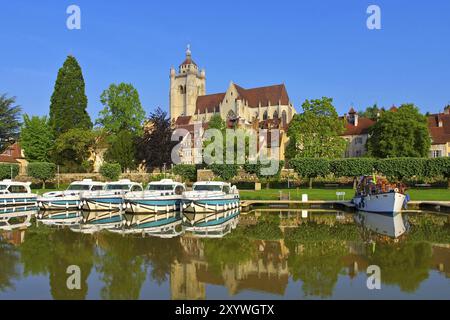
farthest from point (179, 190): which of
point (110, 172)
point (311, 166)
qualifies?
point (110, 172)

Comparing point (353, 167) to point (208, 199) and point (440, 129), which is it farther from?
point (440, 129)

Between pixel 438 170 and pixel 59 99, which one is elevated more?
pixel 59 99

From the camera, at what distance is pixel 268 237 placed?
21781 mm

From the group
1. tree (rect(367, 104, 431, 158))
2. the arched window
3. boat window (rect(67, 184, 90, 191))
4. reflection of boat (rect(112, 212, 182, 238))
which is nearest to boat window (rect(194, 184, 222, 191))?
reflection of boat (rect(112, 212, 182, 238))

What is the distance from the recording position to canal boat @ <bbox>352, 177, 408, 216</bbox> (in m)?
31.2

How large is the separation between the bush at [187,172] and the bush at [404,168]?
26170 mm

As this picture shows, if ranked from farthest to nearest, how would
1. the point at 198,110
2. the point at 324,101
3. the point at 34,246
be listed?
the point at 198,110
the point at 324,101
the point at 34,246

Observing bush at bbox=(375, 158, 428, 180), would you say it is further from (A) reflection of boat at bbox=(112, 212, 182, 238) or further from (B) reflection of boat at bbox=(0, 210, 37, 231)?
(B) reflection of boat at bbox=(0, 210, 37, 231)

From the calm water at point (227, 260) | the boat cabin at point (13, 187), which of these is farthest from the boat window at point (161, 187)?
the boat cabin at point (13, 187)

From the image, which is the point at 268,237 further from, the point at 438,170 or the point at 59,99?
the point at 59,99

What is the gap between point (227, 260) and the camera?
53.0ft

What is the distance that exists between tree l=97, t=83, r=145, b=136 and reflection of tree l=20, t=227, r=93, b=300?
54.5 meters

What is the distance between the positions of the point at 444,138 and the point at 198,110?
80.1 metres
